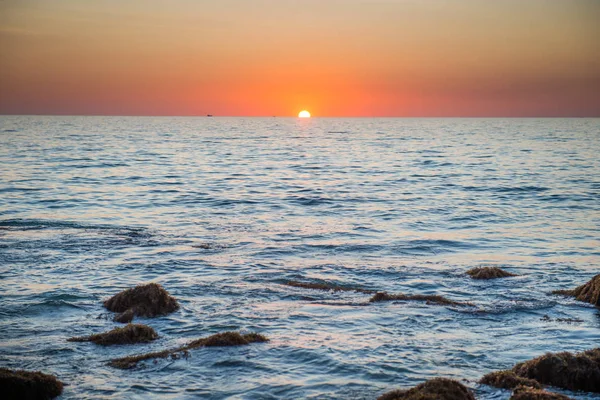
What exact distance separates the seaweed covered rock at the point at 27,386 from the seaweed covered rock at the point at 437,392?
5073 mm

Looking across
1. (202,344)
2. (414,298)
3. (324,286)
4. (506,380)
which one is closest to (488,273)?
(414,298)

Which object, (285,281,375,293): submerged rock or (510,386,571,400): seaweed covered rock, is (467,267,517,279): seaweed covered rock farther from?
(510,386,571,400): seaweed covered rock

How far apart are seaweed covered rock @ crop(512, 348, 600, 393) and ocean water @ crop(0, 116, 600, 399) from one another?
0.89 feet

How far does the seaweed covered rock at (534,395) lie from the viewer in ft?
27.0

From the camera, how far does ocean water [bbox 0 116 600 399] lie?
408 inches

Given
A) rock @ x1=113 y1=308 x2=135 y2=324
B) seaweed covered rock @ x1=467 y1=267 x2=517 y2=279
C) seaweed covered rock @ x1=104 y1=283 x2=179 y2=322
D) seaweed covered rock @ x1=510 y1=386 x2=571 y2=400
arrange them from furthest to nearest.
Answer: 1. seaweed covered rock @ x1=467 y1=267 x2=517 y2=279
2. seaweed covered rock @ x1=104 y1=283 x2=179 y2=322
3. rock @ x1=113 y1=308 x2=135 y2=324
4. seaweed covered rock @ x1=510 y1=386 x2=571 y2=400

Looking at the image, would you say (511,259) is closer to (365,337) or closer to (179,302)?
(365,337)

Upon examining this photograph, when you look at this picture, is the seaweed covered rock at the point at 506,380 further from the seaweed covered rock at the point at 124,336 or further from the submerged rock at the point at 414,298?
the seaweed covered rock at the point at 124,336

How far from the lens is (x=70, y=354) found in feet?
35.9

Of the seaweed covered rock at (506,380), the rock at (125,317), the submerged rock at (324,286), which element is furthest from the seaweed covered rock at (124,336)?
the seaweed covered rock at (506,380)

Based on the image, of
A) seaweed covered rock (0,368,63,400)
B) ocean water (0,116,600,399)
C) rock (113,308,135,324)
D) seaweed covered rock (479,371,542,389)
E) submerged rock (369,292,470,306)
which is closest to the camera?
seaweed covered rock (0,368,63,400)

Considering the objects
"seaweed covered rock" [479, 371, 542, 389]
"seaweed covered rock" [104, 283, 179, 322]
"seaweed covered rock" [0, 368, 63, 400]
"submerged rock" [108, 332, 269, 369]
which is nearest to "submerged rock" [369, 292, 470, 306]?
"submerged rock" [108, 332, 269, 369]

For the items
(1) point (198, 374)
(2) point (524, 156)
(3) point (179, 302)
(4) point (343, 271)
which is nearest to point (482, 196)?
(4) point (343, 271)

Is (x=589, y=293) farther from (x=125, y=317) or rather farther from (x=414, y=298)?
(x=125, y=317)
